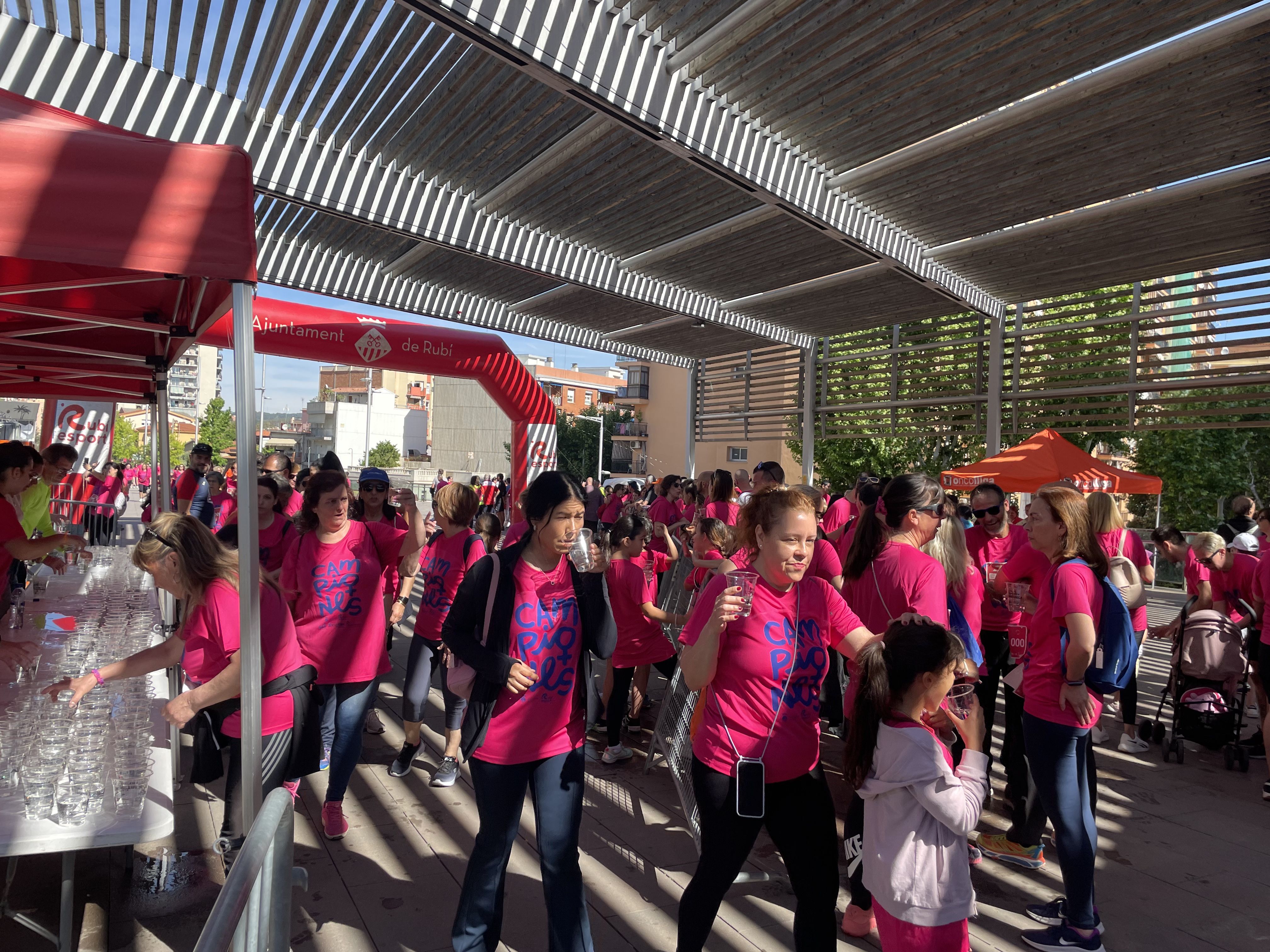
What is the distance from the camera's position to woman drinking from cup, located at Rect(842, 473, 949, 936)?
3.04 meters

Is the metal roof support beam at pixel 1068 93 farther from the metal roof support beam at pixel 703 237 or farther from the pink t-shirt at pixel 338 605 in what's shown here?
the pink t-shirt at pixel 338 605

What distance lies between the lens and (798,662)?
2492 millimetres

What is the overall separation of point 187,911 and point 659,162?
6.50 metres

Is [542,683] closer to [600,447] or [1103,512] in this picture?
[1103,512]

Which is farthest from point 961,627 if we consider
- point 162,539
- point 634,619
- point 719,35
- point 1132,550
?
point 719,35

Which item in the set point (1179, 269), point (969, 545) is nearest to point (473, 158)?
point (969, 545)

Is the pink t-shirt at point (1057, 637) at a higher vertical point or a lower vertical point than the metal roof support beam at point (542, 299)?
lower

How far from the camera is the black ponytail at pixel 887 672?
2.18 meters

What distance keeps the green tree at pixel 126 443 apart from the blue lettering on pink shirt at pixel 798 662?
59083mm

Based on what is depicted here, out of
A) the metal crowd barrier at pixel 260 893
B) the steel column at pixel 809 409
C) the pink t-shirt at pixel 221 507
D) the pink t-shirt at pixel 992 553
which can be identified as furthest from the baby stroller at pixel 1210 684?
the steel column at pixel 809 409

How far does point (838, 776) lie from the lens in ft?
16.1

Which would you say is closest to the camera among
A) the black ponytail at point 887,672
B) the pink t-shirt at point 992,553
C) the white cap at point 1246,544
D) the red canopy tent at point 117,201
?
the red canopy tent at point 117,201

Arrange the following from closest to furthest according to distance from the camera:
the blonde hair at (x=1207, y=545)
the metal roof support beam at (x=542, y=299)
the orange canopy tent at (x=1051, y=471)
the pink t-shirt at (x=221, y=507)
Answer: the blonde hair at (x=1207, y=545)
the orange canopy tent at (x=1051, y=471)
the pink t-shirt at (x=221, y=507)
the metal roof support beam at (x=542, y=299)

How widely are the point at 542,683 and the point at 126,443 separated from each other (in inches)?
2884
